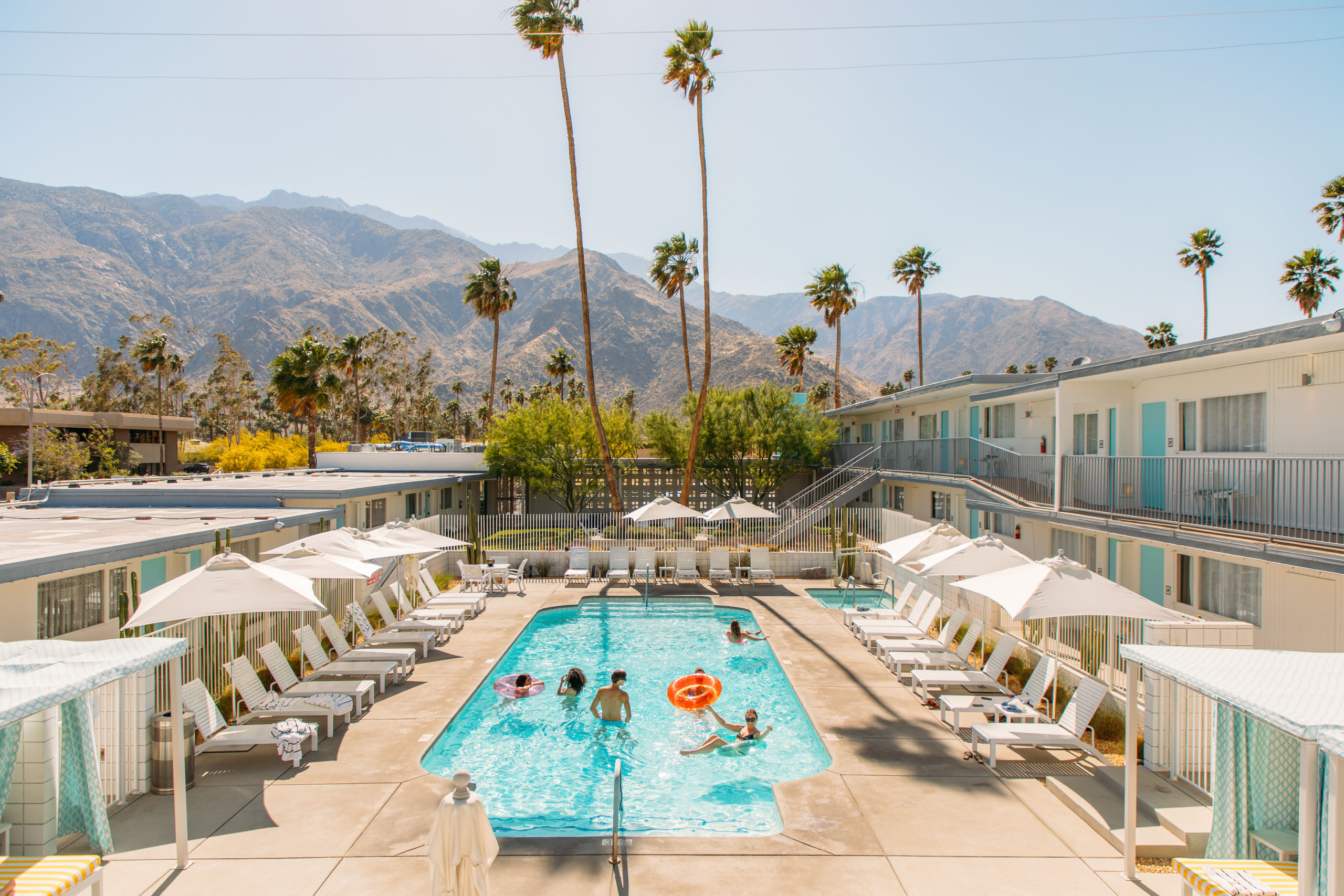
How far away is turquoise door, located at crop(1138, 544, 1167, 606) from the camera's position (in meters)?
13.1

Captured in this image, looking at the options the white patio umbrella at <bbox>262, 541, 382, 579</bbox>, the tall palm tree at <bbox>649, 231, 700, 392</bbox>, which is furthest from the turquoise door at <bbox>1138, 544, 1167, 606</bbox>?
the tall palm tree at <bbox>649, 231, 700, 392</bbox>

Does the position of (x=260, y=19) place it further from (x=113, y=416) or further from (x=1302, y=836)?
(x=113, y=416)

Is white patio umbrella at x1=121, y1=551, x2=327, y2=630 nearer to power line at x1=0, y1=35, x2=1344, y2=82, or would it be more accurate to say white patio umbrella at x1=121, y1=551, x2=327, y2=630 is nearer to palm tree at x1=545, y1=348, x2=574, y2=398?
power line at x1=0, y1=35, x2=1344, y2=82

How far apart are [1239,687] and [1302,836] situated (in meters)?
0.88

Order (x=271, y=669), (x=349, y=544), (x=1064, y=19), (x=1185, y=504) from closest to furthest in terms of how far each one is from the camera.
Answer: (x=271, y=669) < (x=1185, y=504) < (x=349, y=544) < (x=1064, y=19)

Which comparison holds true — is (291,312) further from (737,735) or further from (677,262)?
(737,735)

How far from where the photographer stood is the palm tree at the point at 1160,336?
2082 inches

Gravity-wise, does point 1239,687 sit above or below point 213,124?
below

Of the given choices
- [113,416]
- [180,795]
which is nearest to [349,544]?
[180,795]

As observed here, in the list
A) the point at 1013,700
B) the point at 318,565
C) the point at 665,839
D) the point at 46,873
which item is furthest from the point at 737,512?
the point at 46,873

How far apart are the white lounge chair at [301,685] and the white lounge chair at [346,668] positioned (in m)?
0.55

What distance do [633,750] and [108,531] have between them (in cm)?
994

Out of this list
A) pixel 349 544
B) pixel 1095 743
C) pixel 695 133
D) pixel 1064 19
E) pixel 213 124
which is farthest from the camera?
pixel 213 124

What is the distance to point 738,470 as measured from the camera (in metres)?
32.7
